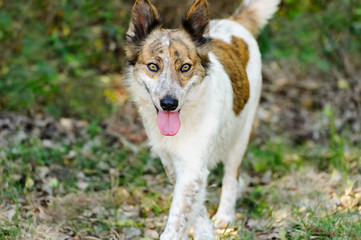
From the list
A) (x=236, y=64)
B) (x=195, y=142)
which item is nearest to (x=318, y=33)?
(x=236, y=64)

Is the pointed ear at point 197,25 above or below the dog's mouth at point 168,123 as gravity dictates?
above

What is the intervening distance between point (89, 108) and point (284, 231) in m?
3.97

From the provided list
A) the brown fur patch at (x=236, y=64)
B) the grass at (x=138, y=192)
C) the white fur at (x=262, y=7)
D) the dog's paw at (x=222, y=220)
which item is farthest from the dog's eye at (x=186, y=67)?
the white fur at (x=262, y=7)

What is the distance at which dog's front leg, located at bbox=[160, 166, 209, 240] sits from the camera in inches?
147

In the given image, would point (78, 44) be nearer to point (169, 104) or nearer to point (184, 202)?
point (169, 104)

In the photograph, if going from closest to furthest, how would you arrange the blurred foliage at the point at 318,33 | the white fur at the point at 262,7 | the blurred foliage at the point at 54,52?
the white fur at the point at 262,7, the blurred foliage at the point at 54,52, the blurred foliage at the point at 318,33

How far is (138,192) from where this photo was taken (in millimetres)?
5020

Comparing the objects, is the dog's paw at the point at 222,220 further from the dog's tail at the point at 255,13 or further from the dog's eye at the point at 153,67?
the dog's tail at the point at 255,13

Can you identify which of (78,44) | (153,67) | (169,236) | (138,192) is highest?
(153,67)

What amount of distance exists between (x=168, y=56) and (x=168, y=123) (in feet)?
1.81

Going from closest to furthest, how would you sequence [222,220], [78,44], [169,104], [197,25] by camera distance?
[169,104] < [197,25] < [222,220] < [78,44]

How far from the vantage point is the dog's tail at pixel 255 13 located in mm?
5508

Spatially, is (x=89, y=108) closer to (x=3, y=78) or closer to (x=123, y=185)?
(x=3, y=78)

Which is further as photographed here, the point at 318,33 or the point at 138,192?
the point at 318,33
